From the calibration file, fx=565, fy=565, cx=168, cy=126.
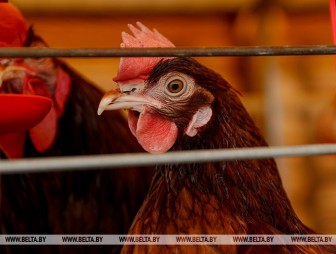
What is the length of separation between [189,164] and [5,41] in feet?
1.27

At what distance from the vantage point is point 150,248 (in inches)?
28.8

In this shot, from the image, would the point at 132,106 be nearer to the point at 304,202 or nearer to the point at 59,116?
the point at 59,116

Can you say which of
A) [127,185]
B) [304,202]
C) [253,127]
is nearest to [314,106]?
[304,202]

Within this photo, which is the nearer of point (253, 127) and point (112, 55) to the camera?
point (112, 55)

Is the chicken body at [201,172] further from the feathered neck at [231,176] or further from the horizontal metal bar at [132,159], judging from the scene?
the horizontal metal bar at [132,159]

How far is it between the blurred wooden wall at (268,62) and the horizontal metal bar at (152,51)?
0.70 m

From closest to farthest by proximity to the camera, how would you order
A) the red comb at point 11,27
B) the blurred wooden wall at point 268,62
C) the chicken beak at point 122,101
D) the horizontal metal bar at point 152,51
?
the horizontal metal bar at point 152,51 → the chicken beak at point 122,101 → the red comb at point 11,27 → the blurred wooden wall at point 268,62

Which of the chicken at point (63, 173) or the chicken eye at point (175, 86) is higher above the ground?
the chicken eye at point (175, 86)

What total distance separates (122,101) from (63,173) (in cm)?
37

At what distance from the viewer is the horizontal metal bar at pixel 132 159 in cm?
60

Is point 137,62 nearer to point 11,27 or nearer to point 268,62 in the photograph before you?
point 11,27

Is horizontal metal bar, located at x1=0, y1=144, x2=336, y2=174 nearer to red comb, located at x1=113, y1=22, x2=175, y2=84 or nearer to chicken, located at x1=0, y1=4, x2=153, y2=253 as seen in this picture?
red comb, located at x1=113, y1=22, x2=175, y2=84

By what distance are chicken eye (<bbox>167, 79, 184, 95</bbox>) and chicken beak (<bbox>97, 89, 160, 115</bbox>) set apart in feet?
0.08

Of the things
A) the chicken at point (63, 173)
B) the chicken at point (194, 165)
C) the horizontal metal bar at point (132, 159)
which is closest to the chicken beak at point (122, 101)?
the chicken at point (194, 165)
